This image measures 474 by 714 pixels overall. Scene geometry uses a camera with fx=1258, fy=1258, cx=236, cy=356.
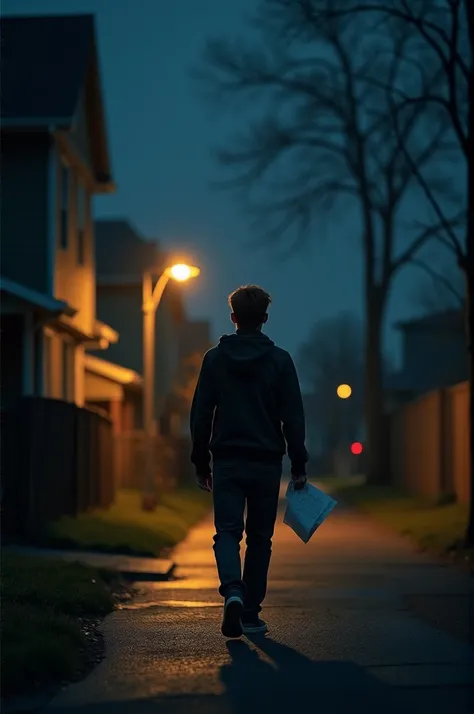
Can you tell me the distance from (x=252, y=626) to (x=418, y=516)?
13715 mm

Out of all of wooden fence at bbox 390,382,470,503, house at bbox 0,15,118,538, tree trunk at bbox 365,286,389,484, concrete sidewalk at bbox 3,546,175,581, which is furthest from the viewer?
tree trunk at bbox 365,286,389,484

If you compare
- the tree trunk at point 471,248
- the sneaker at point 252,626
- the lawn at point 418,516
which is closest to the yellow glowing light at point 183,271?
the lawn at point 418,516

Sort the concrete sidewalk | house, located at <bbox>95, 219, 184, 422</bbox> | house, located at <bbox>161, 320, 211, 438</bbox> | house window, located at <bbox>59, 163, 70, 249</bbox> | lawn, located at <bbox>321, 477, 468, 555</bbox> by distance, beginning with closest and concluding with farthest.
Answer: the concrete sidewalk
lawn, located at <bbox>321, 477, 468, 555</bbox>
house window, located at <bbox>59, 163, 70, 249</bbox>
house, located at <bbox>95, 219, 184, 422</bbox>
house, located at <bbox>161, 320, 211, 438</bbox>

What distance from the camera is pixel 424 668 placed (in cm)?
639

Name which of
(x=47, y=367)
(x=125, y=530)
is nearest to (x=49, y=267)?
(x=47, y=367)

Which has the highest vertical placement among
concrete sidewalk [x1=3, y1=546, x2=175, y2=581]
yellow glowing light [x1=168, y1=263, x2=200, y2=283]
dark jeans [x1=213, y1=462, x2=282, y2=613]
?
yellow glowing light [x1=168, y1=263, x2=200, y2=283]

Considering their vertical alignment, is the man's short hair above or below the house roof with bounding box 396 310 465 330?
below

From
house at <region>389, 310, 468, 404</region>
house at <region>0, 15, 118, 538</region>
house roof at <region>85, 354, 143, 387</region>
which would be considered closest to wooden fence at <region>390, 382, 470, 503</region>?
house at <region>0, 15, 118, 538</region>

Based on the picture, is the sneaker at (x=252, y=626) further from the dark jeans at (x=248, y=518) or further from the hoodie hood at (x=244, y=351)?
the hoodie hood at (x=244, y=351)

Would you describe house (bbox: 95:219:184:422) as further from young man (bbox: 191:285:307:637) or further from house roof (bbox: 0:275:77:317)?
young man (bbox: 191:285:307:637)

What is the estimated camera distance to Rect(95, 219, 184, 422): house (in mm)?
40375

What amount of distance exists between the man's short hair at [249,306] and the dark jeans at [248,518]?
88cm

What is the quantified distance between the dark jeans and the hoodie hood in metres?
0.58

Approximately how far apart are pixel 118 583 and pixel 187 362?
40757mm
